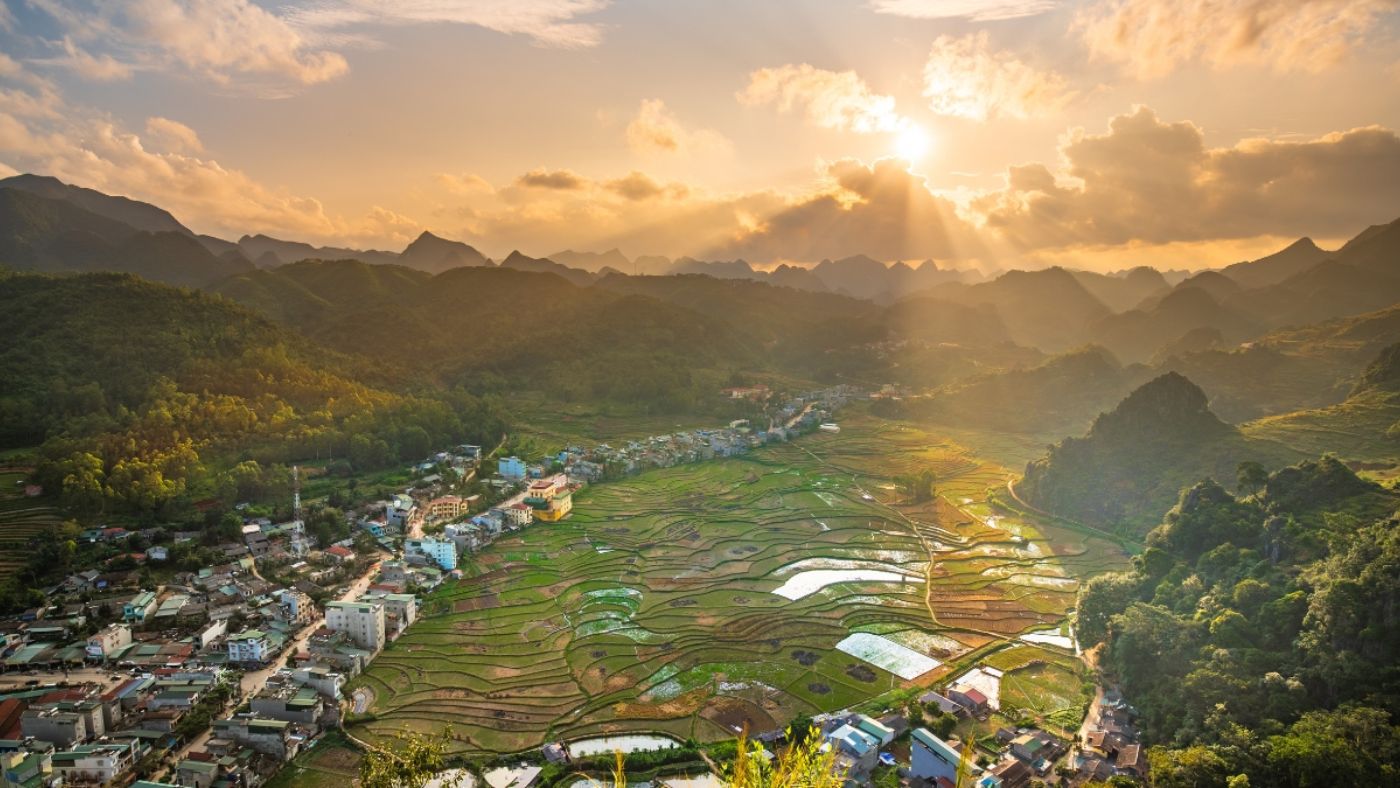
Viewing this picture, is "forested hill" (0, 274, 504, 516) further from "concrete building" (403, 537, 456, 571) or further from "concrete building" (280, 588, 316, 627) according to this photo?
"concrete building" (280, 588, 316, 627)

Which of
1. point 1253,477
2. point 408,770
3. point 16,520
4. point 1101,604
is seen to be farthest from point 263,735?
point 1253,477

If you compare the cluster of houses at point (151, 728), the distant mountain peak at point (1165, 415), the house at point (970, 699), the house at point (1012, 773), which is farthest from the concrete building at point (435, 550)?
the distant mountain peak at point (1165, 415)

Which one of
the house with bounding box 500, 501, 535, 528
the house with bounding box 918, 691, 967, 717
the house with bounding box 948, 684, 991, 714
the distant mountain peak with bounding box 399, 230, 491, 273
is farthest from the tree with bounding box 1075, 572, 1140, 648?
the distant mountain peak with bounding box 399, 230, 491, 273

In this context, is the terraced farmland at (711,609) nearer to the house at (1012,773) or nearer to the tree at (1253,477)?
the house at (1012,773)

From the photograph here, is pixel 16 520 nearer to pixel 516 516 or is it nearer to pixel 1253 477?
pixel 516 516

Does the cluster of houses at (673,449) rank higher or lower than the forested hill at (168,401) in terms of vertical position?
lower

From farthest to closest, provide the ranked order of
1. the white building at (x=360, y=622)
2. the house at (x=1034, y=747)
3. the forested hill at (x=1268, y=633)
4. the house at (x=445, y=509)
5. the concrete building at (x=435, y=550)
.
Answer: the house at (x=445, y=509), the concrete building at (x=435, y=550), the white building at (x=360, y=622), the house at (x=1034, y=747), the forested hill at (x=1268, y=633)

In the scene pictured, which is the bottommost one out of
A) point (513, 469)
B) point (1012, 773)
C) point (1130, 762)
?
point (1130, 762)

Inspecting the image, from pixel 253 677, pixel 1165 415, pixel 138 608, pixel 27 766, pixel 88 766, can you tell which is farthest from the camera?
pixel 1165 415
